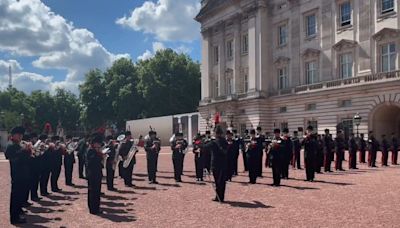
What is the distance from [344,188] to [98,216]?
7.26m

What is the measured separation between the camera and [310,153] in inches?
620

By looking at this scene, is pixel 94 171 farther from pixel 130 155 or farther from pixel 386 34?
pixel 386 34

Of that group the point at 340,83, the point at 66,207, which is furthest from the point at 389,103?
the point at 66,207

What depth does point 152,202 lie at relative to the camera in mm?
11688

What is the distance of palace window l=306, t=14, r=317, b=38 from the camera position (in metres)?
44.0

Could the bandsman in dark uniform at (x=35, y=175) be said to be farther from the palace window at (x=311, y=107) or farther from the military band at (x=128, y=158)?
the palace window at (x=311, y=107)

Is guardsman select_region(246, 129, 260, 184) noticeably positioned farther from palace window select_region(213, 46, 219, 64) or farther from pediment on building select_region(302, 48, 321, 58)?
palace window select_region(213, 46, 219, 64)

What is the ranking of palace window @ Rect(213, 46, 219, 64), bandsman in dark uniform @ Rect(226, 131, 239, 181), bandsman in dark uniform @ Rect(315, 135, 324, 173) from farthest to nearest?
palace window @ Rect(213, 46, 219, 64) < bandsman in dark uniform @ Rect(315, 135, 324, 173) < bandsman in dark uniform @ Rect(226, 131, 239, 181)

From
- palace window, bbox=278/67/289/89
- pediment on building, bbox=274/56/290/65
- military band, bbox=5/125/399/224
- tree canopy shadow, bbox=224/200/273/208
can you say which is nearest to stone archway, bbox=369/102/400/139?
palace window, bbox=278/67/289/89

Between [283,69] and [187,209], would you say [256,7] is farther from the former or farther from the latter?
[187,209]

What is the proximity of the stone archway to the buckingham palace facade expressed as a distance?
83 millimetres

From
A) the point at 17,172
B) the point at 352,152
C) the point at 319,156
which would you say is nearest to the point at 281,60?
the point at 352,152

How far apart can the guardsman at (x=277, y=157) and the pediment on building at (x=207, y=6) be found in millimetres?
42304

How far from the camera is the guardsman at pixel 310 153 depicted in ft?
50.9
